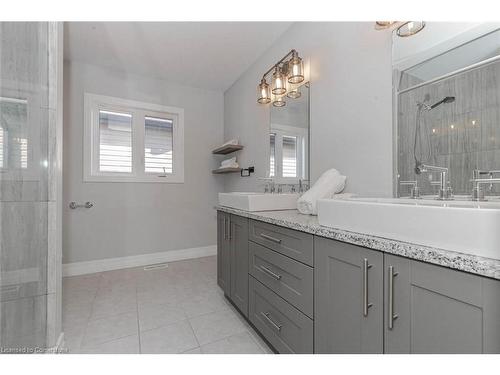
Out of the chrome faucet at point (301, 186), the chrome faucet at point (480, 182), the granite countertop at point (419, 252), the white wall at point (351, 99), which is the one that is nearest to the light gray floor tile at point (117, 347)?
the granite countertop at point (419, 252)

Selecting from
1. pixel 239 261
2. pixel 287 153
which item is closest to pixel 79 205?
pixel 239 261

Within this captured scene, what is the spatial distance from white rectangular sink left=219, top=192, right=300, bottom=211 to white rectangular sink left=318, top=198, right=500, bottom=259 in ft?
2.38

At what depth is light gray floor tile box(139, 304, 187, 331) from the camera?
1702 millimetres

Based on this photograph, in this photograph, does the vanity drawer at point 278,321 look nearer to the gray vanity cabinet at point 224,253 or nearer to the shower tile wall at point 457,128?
the gray vanity cabinet at point 224,253

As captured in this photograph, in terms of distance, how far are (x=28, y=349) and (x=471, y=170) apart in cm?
231

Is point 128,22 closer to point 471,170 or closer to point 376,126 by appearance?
point 376,126

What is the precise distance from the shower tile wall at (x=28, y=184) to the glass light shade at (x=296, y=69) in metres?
1.63

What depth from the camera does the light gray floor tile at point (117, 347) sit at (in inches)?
55.1

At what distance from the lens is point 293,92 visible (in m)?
2.12

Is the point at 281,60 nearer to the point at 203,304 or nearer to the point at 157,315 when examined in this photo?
the point at 203,304

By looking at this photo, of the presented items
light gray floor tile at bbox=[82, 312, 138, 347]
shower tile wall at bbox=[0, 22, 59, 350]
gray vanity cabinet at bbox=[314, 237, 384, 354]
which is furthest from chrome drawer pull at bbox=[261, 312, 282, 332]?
shower tile wall at bbox=[0, 22, 59, 350]

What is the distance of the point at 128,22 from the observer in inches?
83.2

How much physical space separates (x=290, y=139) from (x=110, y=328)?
208cm

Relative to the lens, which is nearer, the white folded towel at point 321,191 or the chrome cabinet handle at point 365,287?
the chrome cabinet handle at point 365,287
